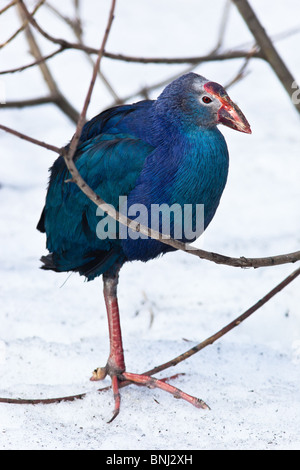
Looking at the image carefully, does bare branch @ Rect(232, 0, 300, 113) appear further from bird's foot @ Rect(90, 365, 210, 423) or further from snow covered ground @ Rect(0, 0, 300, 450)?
bird's foot @ Rect(90, 365, 210, 423)

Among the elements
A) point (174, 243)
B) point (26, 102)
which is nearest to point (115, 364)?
point (174, 243)

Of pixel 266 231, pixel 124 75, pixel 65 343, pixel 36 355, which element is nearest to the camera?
pixel 36 355

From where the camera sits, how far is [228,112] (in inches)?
115

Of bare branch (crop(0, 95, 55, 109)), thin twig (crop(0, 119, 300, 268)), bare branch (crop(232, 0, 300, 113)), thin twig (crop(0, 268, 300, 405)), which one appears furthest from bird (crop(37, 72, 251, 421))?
bare branch (crop(0, 95, 55, 109))

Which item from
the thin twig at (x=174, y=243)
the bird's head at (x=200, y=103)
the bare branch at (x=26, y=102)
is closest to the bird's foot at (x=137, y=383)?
the thin twig at (x=174, y=243)

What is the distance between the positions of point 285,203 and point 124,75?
273 cm

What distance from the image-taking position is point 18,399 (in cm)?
308

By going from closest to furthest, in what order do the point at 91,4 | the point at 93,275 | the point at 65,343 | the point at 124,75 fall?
the point at 93,275 → the point at 65,343 → the point at 124,75 → the point at 91,4

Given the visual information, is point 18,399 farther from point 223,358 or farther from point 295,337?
point 295,337

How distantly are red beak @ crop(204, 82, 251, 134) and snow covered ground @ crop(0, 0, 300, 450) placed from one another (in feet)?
3.77

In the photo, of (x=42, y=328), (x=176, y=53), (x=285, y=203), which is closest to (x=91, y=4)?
(x=176, y=53)

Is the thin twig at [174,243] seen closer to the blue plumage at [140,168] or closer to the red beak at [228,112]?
the blue plumage at [140,168]

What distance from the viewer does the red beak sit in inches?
114

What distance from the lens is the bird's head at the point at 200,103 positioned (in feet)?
9.61
